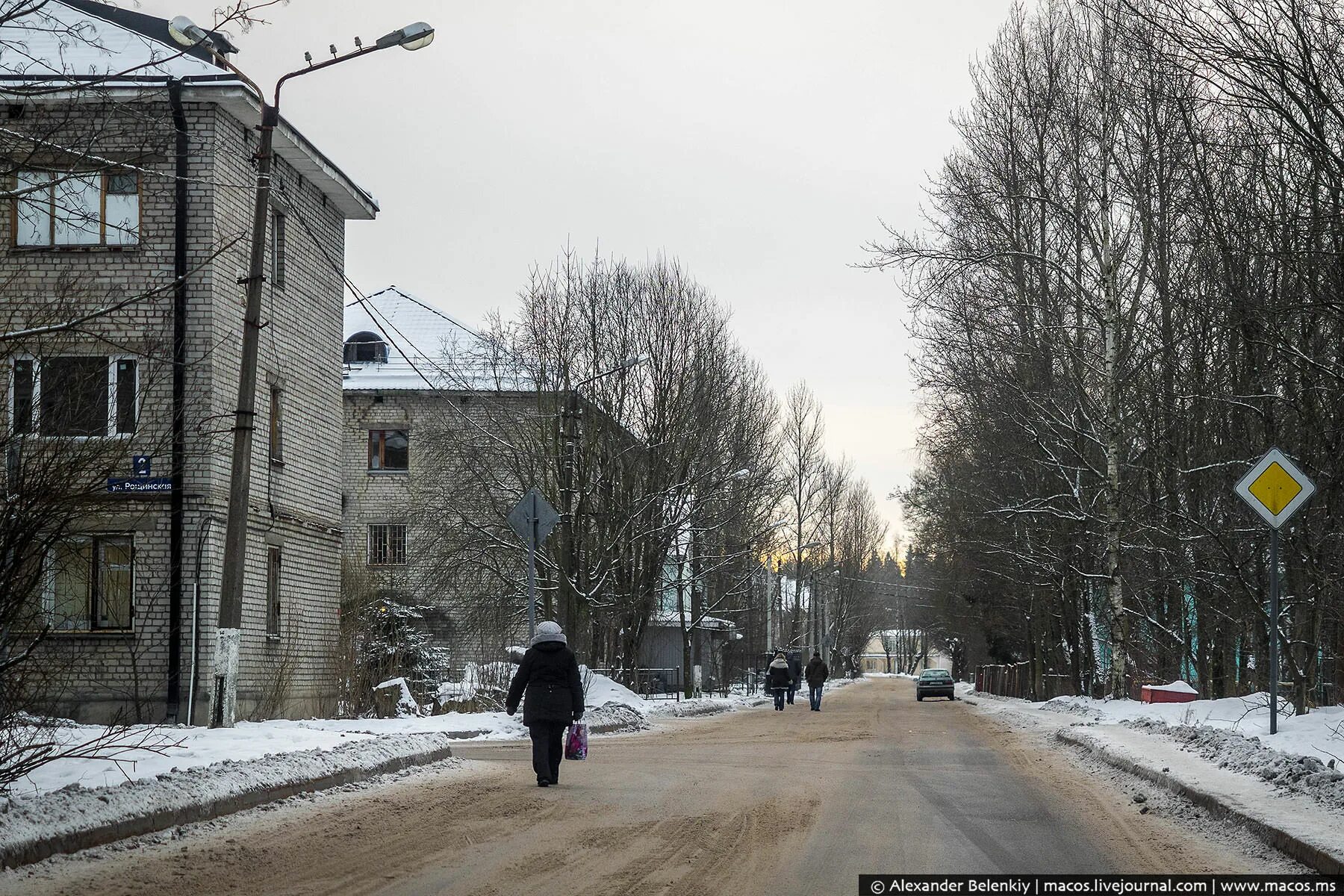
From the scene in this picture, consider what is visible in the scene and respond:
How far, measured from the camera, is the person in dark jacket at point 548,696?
13359mm

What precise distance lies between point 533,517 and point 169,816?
1142 cm

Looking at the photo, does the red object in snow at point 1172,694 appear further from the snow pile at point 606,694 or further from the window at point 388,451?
the window at point 388,451

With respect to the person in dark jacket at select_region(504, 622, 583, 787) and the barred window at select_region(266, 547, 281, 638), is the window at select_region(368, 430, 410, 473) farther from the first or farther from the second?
the person in dark jacket at select_region(504, 622, 583, 787)

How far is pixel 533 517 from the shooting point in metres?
20.9

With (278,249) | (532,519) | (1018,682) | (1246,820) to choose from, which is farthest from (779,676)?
(1246,820)

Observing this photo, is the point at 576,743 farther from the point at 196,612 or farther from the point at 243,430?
→ the point at 196,612

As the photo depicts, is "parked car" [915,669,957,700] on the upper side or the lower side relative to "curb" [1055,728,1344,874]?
lower

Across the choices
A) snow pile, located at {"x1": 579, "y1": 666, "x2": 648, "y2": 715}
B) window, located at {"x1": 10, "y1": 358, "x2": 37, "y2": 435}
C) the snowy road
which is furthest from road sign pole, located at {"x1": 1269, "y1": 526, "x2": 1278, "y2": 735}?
snow pile, located at {"x1": 579, "y1": 666, "x2": 648, "y2": 715}

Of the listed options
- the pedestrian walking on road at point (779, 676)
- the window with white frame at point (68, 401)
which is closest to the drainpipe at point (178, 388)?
the window with white frame at point (68, 401)

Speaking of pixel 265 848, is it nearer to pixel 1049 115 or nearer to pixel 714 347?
pixel 1049 115

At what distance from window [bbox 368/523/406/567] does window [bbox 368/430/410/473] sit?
2.09m

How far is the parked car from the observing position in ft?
192

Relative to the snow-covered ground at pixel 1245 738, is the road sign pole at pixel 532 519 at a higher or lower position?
higher

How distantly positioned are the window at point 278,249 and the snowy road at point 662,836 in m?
13.2
